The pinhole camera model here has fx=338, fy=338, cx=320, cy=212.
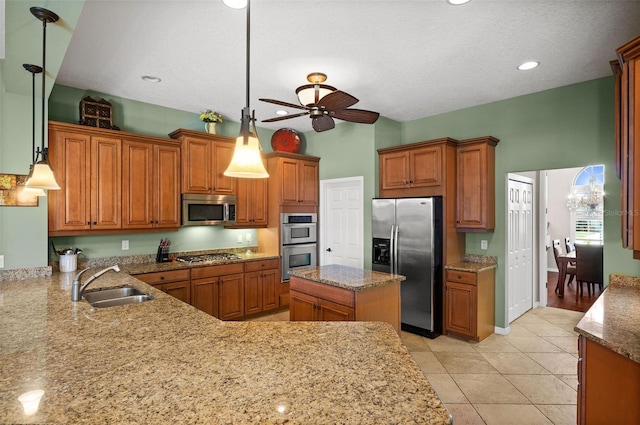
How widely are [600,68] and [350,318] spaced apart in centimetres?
334

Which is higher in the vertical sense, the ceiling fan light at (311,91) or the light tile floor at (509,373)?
the ceiling fan light at (311,91)

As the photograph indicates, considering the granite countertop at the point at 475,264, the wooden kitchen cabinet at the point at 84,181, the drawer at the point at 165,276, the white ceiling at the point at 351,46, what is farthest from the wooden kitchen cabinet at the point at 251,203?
the granite countertop at the point at 475,264

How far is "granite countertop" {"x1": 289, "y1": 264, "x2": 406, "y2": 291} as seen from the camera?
112 inches

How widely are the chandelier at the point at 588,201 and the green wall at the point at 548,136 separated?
3.86 m

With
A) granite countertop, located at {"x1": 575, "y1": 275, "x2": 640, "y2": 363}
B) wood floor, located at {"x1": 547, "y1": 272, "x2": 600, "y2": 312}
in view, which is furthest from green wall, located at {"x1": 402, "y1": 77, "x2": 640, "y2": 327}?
wood floor, located at {"x1": 547, "y1": 272, "x2": 600, "y2": 312}

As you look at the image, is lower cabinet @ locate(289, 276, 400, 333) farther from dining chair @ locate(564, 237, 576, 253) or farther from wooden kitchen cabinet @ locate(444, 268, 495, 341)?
dining chair @ locate(564, 237, 576, 253)

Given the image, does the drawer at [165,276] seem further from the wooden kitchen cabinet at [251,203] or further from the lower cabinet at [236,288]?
the wooden kitchen cabinet at [251,203]

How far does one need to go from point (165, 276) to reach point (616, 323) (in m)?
3.97

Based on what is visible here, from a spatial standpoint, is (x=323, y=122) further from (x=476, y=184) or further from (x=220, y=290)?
(x=220, y=290)

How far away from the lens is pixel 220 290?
4316 mm

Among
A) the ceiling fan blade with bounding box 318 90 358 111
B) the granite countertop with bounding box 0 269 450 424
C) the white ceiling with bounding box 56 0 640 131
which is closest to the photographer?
the granite countertop with bounding box 0 269 450 424

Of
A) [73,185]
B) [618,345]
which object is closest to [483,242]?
[618,345]

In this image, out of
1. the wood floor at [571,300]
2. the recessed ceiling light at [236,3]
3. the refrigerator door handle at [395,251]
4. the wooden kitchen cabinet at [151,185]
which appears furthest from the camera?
the wood floor at [571,300]

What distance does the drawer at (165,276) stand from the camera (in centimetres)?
375
